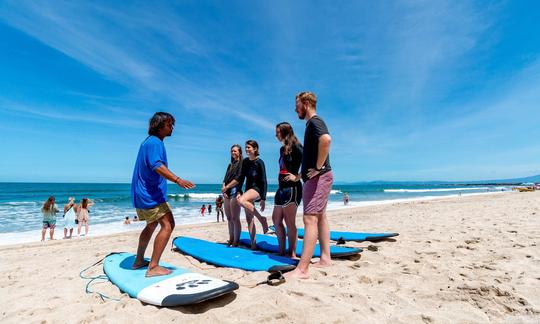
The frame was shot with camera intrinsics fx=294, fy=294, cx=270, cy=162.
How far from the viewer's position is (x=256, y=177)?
4.97 meters

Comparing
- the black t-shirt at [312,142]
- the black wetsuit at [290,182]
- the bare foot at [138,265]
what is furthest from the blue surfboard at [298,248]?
the bare foot at [138,265]

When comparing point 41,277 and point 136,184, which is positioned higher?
point 136,184

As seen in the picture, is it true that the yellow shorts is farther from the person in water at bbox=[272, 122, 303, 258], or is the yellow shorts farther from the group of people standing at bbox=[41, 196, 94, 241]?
the group of people standing at bbox=[41, 196, 94, 241]

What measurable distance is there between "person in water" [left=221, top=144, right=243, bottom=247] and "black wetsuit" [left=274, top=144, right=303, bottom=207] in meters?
1.18

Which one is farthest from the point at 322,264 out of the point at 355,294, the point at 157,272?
the point at 157,272

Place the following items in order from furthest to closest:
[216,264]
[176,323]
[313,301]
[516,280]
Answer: [216,264] < [516,280] < [313,301] < [176,323]

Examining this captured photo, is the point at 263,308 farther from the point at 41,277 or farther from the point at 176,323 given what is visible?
the point at 41,277

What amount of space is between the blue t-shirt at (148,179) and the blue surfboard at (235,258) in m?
1.37

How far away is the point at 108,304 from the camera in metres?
2.81

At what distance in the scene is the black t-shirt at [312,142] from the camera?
3.51 m

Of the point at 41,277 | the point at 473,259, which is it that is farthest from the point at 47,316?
the point at 473,259

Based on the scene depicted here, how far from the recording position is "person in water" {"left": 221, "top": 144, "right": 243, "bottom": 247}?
Result: 526 centimetres

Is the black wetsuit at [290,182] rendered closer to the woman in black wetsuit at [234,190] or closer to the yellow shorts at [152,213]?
the woman in black wetsuit at [234,190]

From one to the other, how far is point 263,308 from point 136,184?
2.01 m
